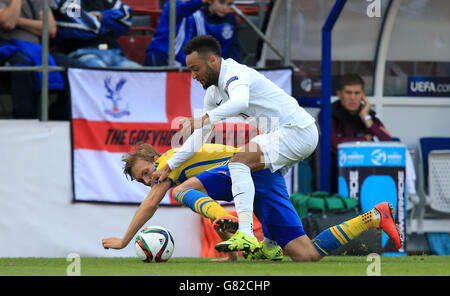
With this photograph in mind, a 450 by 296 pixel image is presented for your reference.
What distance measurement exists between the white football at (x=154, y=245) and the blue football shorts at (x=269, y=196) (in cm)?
47

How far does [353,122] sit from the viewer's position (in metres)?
10.9

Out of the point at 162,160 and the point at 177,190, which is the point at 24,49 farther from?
the point at 177,190

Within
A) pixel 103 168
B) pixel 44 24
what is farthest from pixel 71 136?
pixel 44 24

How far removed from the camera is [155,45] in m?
10.5

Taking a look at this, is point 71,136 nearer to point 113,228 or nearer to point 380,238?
point 113,228

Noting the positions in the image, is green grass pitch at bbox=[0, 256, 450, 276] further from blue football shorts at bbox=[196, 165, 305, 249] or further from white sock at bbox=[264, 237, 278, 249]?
white sock at bbox=[264, 237, 278, 249]

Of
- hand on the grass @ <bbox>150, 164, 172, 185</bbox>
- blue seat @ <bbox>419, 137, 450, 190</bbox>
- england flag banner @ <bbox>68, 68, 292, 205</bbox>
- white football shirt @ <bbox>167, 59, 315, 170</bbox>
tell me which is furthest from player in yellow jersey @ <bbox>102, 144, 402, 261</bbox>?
blue seat @ <bbox>419, 137, 450, 190</bbox>

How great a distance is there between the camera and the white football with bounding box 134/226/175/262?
671 cm

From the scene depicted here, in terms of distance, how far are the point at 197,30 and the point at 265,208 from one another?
4.27 metres

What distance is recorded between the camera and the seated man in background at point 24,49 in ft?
32.4

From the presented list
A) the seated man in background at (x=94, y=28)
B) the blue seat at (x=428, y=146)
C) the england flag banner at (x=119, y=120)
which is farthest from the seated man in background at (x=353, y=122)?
the seated man in background at (x=94, y=28)

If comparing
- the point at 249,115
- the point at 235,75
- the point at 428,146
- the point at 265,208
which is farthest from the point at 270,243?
the point at 428,146

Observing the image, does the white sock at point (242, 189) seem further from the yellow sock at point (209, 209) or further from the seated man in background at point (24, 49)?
the seated man in background at point (24, 49)
